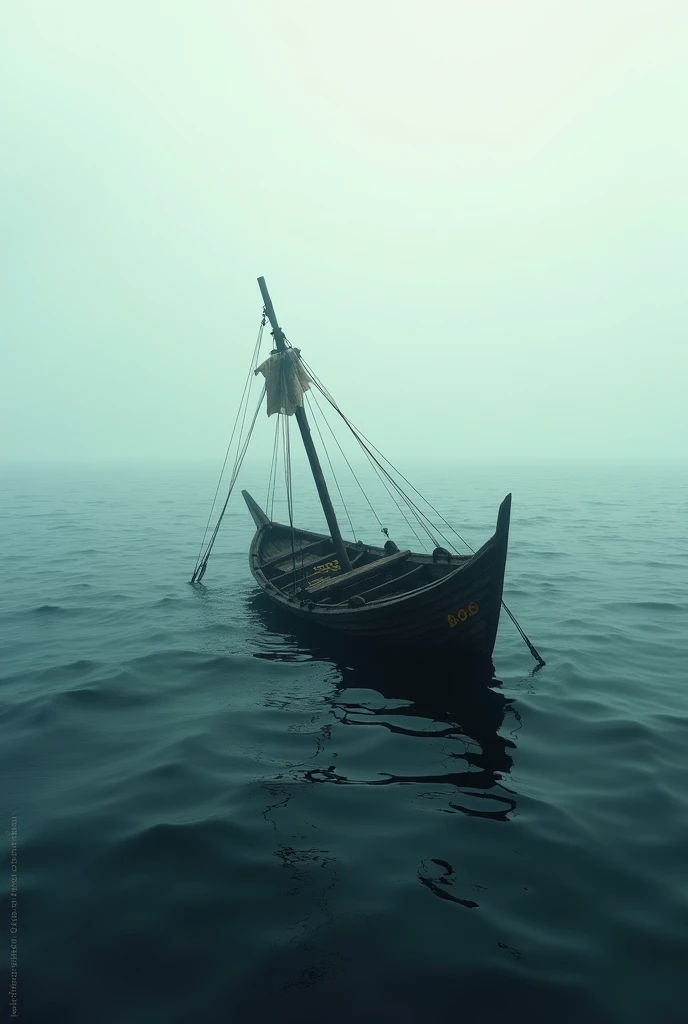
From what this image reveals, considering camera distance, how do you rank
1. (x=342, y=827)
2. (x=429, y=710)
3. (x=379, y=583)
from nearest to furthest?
(x=342, y=827) → (x=429, y=710) → (x=379, y=583)

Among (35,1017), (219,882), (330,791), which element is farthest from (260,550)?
(35,1017)

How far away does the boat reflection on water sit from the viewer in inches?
336

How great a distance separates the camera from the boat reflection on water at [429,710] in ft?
28.0

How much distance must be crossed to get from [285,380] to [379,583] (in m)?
7.52

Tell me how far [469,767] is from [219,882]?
4342 mm

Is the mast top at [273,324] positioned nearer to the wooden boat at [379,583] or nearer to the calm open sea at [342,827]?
the wooden boat at [379,583]

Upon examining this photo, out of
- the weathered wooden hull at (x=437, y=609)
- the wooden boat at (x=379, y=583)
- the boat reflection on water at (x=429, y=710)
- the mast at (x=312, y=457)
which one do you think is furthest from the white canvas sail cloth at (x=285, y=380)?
the boat reflection on water at (x=429, y=710)

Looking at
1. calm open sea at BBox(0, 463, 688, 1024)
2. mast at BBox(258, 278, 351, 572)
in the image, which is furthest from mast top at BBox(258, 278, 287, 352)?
calm open sea at BBox(0, 463, 688, 1024)

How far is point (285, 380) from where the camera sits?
723 inches

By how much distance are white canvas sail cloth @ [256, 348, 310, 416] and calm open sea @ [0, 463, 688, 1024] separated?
24.6 feet

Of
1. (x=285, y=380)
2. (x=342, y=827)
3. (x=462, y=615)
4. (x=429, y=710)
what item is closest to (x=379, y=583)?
(x=462, y=615)

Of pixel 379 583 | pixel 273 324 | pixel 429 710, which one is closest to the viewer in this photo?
pixel 429 710

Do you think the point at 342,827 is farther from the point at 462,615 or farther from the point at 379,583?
the point at 379,583

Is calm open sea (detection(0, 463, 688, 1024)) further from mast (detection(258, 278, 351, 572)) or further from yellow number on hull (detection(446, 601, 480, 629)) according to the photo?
mast (detection(258, 278, 351, 572))
